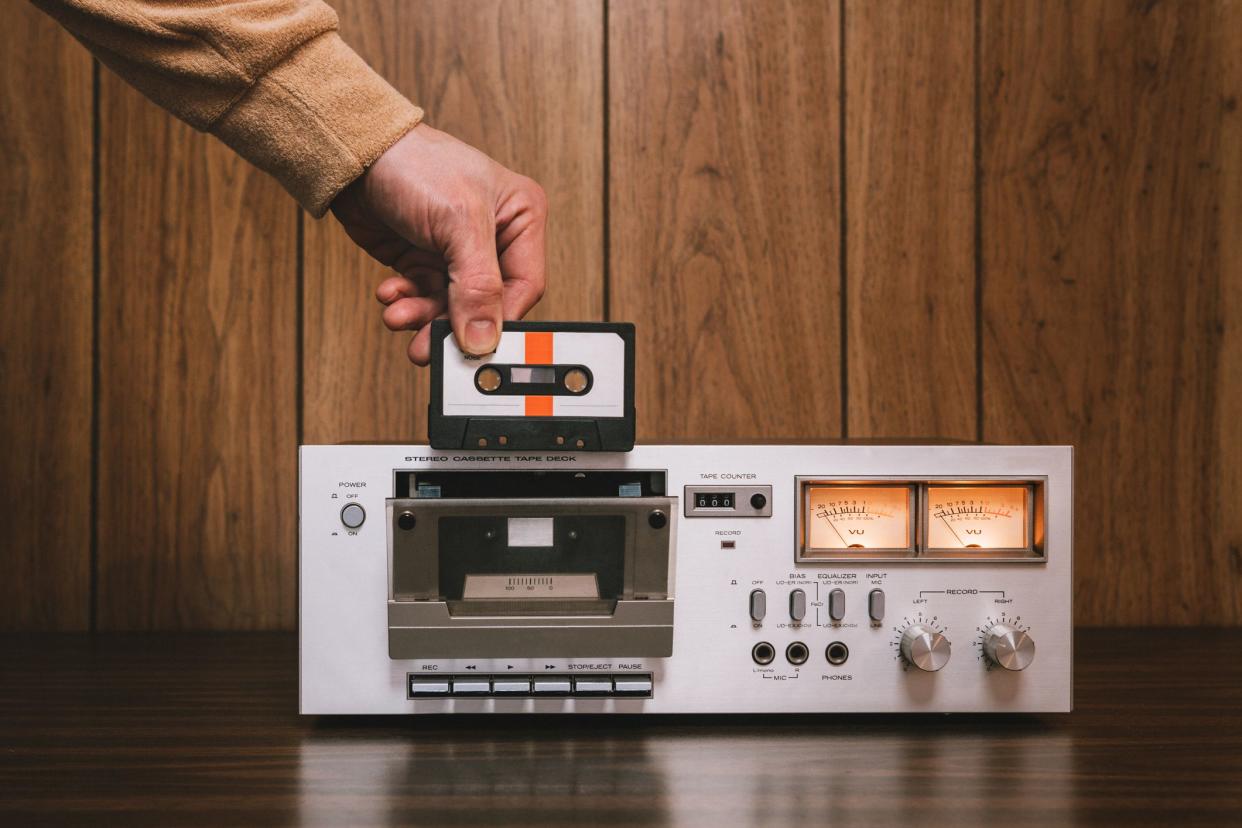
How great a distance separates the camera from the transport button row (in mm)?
771

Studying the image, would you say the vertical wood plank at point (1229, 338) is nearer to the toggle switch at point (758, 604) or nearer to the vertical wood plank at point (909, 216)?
the vertical wood plank at point (909, 216)

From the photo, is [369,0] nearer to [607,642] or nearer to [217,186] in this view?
[217,186]

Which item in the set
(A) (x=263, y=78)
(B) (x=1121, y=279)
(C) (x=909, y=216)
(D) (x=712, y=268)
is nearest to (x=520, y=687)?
(A) (x=263, y=78)

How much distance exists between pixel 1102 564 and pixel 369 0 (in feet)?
3.90

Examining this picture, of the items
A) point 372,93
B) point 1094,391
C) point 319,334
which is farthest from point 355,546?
point 1094,391

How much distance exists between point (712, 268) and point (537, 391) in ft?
1.73

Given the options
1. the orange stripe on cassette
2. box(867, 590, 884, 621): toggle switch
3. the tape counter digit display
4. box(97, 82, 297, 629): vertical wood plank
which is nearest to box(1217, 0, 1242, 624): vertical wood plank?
box(867, 590, 884, 621): toggle switch

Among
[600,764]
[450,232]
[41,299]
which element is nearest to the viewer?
[600,764]

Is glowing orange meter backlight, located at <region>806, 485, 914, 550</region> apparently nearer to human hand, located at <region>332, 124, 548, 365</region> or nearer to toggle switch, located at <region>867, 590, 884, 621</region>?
toggle switch, located at <region>867, 590, 884, 621</region>

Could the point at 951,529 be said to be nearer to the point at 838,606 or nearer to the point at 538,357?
the point at 838,606

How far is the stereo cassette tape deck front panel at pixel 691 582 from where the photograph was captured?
30.5 inches

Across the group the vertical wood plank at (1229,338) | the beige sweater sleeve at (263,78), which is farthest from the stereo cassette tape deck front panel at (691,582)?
the vertical wood plank at (1229,338)

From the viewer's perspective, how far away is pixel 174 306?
1215 millimetres

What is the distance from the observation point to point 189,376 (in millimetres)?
1216
